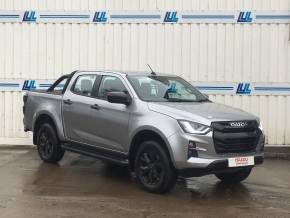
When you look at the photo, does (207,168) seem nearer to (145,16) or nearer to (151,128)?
(151,128)

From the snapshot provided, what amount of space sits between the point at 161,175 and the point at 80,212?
1.41 m

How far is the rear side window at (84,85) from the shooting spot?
340 inches

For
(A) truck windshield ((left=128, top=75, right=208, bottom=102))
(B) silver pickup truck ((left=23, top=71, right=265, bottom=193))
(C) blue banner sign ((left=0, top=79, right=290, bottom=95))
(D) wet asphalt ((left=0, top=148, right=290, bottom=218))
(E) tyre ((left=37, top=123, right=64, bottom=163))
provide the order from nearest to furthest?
1. (D) wet asphalt ((left=0, top=148, right=290, bottom=218))
2. (B) silver pickup truck ((left=23, top=71, right=265, bottom=193))
3. (A) truck windshield ((left=128, top=75, right=208, bottom=102))
4. (E) tyre ((left=37, top=123, right=64, bottom=163))
5. (C) blue banner sign ((left=0, top=79, right=290, bottom=95))

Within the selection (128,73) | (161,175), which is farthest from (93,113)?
(161,175)

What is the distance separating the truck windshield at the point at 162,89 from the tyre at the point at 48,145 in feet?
7.13

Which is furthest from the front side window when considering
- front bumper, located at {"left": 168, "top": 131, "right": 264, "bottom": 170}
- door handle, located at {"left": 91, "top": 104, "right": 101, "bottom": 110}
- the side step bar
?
front bumper, located at {"left": 168, "top": 131, "right": 264, "bottom": 170}

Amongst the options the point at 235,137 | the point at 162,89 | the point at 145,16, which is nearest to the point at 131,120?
the point at 162,89

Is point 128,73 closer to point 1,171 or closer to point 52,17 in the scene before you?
point 1,171

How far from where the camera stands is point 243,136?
281 inches

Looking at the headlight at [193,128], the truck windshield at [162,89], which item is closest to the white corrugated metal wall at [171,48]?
the truck windshield at [162,89]

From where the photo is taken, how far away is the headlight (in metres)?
6.77

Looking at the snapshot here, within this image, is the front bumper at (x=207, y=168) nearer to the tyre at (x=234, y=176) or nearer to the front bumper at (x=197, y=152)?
the front bumper at (x=197, y=152)

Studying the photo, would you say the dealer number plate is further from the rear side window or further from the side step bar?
the rear side window

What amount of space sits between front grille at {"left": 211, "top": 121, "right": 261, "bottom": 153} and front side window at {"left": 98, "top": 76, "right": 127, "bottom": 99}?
1.85 meters
